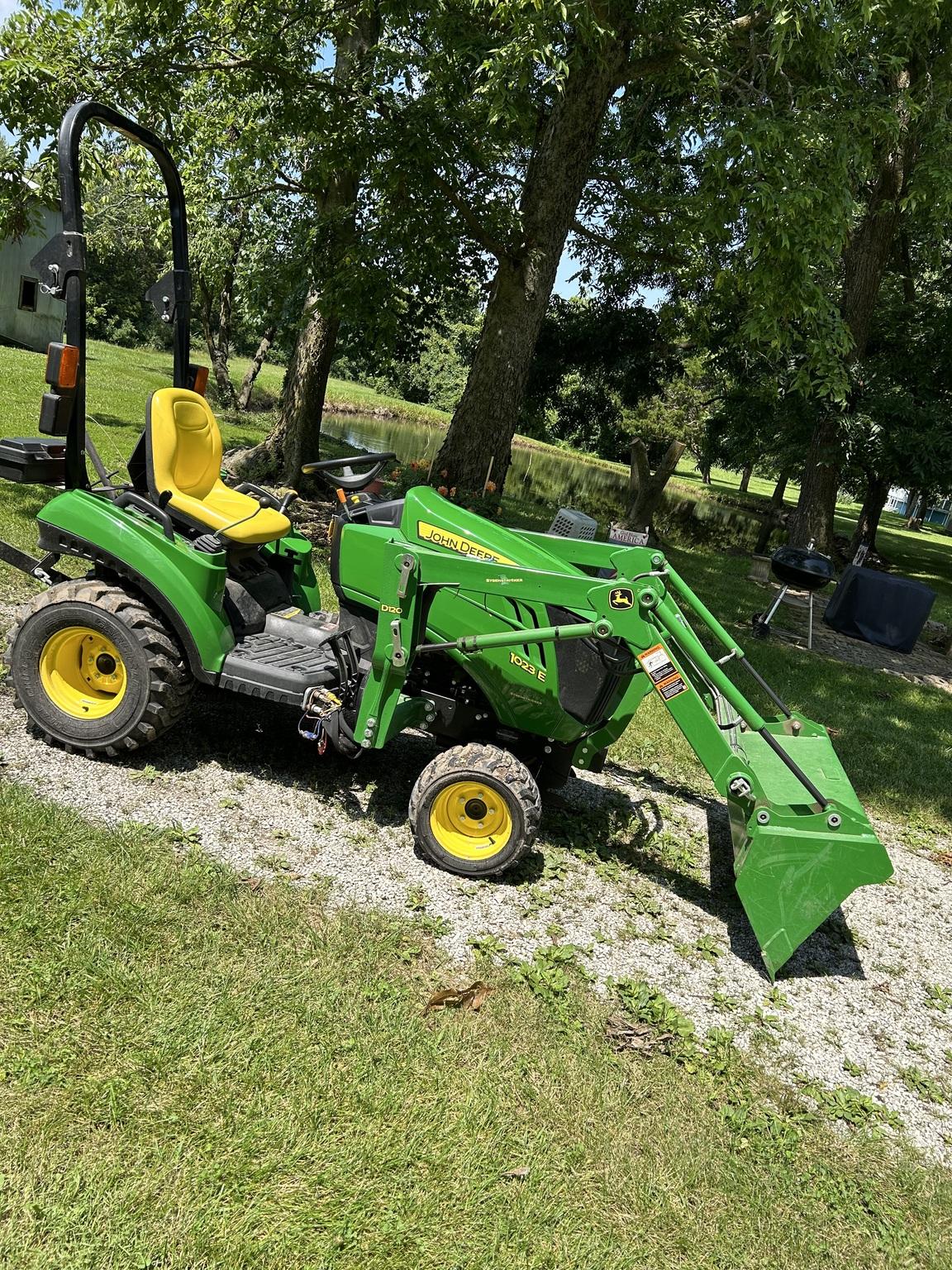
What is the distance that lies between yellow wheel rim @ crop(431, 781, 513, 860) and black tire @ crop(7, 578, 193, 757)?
1.26 m

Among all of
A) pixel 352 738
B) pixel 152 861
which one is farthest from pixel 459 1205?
pixel 352 738

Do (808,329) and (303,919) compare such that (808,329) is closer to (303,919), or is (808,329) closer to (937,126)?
(937,126)

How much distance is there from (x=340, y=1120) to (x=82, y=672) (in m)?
2.45

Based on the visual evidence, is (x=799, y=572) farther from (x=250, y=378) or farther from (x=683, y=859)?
(x=250, y=378)

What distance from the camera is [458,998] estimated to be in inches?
120

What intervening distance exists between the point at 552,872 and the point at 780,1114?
1370 millimetres

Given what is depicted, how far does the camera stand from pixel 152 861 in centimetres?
336

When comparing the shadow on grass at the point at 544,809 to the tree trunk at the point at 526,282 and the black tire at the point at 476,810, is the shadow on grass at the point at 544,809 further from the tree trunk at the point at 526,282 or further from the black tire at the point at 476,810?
the tree trunk at the point at 526,282

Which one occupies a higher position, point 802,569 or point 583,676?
point 802,569

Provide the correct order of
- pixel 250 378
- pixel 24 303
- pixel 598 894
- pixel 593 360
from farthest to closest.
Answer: pixel 250 378 < pixel 24 303 < pixel 593 360 < pixel 598 894

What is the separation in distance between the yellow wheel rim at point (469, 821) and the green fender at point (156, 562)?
1176mm

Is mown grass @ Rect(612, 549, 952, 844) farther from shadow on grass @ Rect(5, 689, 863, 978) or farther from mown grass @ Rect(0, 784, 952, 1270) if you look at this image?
mown grass @ Rect(0, 784, 952, 1270)

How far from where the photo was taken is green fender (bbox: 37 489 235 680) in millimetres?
3891

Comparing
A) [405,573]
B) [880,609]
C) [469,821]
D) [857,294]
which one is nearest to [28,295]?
[857,294]
